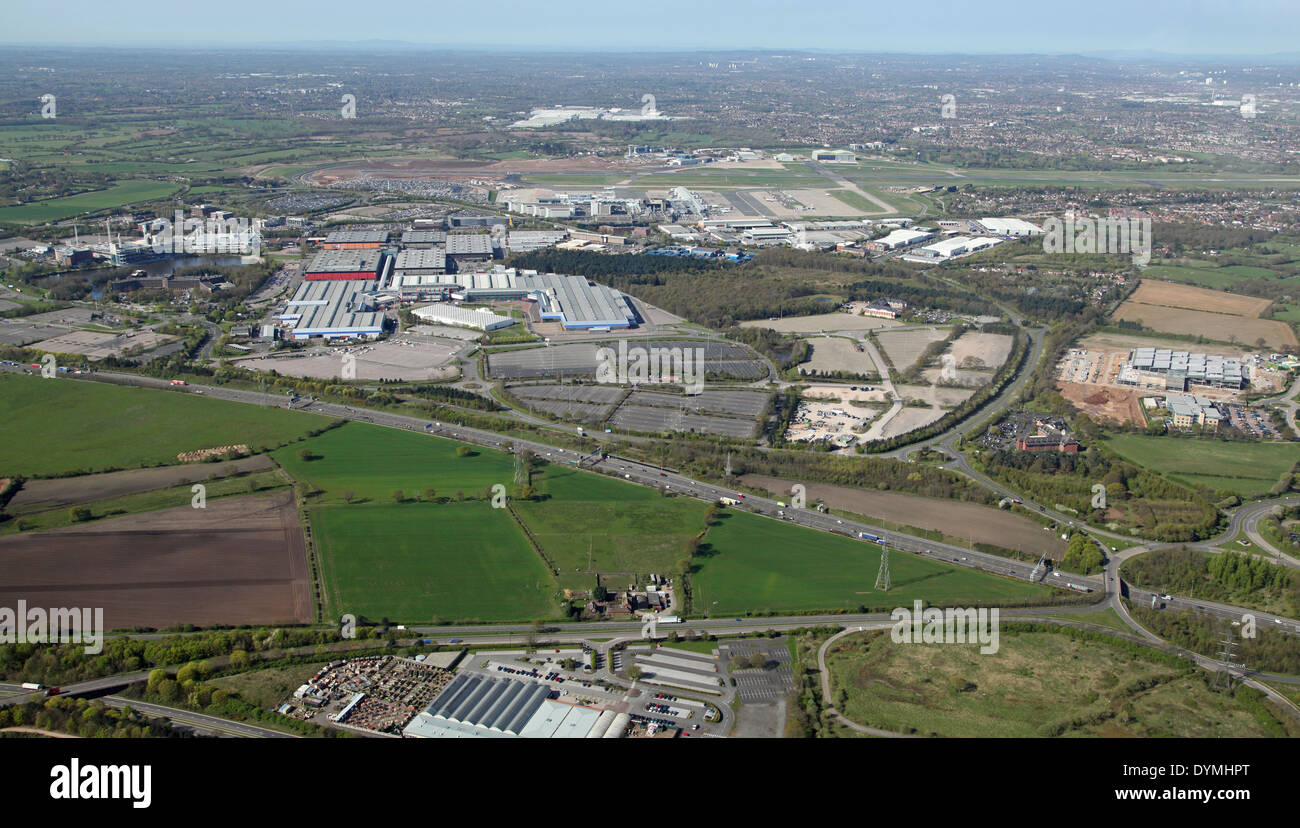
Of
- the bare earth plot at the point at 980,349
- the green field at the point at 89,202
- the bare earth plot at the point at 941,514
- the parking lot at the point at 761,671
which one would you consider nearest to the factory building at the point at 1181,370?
the bare earth plot at the point at 980,349

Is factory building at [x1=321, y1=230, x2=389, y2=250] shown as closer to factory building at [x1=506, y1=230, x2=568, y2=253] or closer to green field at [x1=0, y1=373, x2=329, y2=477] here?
factory building at [x1=506, y1=230, x2=568, y2=253]

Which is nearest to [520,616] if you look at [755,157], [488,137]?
[755,157]

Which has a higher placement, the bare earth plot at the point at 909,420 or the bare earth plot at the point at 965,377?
the bare earth plot at the point at 965,377

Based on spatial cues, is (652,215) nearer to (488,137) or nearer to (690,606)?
(488,137)

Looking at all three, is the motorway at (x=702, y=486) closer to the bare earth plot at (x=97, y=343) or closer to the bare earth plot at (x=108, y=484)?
the bare earth plot at (x=97, y=343)

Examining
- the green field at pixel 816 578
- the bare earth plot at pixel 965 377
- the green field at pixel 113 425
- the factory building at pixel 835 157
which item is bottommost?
the green field at pixel 816 578

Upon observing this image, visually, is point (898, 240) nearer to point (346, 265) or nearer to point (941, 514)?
point (346, 265)

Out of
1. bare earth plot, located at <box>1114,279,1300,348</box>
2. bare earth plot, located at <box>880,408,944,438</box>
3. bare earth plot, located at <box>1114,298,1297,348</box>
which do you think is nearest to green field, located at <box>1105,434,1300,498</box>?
bare earth plot, located at <box>880,408,944,438</box>
